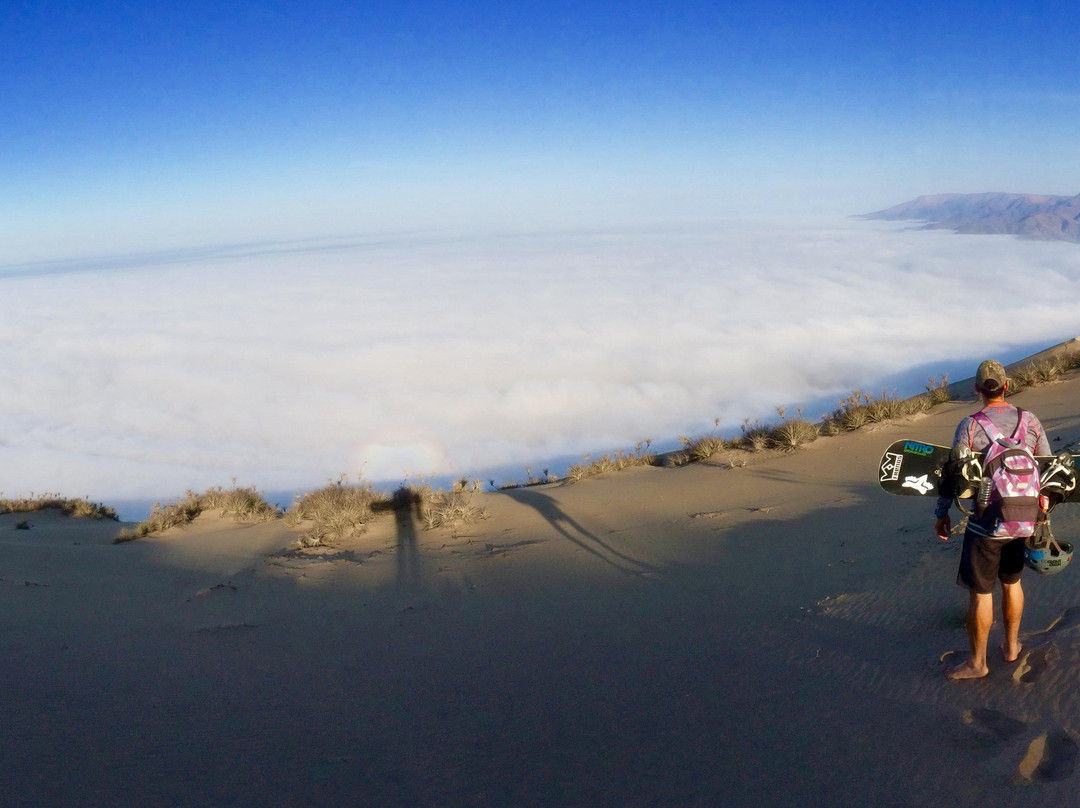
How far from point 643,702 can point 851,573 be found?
2709 millimetres

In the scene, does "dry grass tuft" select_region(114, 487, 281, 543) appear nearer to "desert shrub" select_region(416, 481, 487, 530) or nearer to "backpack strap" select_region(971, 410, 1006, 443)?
"desert shrub" select_region(416, 481, 487, 530)

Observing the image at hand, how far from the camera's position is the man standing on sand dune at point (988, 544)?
3.24 metres

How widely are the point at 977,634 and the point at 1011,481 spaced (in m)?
0.88

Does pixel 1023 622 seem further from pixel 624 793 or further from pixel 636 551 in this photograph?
Result: pixel 636 551

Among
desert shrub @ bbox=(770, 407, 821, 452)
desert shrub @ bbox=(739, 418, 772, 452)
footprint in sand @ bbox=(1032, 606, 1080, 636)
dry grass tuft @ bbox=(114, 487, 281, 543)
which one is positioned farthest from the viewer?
desert shrub @ bbox=(739, 418, 772, 452)

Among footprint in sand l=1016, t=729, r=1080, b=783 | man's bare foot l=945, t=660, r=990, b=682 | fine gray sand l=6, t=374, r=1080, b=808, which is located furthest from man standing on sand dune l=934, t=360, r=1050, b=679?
footprint in sand l=1016, t=729, r=1080, b=783

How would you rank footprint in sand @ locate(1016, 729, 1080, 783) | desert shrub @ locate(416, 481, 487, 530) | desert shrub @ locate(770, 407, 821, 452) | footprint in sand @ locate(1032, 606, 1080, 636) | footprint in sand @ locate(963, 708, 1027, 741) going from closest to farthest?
footprint in sand @ locate(1016, 729, 1080, 783), footprint in sand @ locate(963, 708, 1027, 741), footprint in sand @ locate(1032, 606, 1080, 636), desert shrub @ locate(416, 481, 487, 530), desert shrub @ locate(770, 407, 821, 452)

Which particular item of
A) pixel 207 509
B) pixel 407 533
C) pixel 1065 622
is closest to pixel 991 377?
pixel 1065 622

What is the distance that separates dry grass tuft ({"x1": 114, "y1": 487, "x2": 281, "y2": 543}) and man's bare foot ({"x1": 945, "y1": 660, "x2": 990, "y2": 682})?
364 inches

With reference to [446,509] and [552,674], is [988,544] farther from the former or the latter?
[446,509]

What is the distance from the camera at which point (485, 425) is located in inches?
2601

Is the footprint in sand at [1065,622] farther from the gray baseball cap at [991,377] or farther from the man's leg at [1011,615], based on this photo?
the gray baseball cap at [991,377]

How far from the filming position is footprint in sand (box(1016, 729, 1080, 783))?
2.86 meters

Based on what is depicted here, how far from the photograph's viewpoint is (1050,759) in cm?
295
